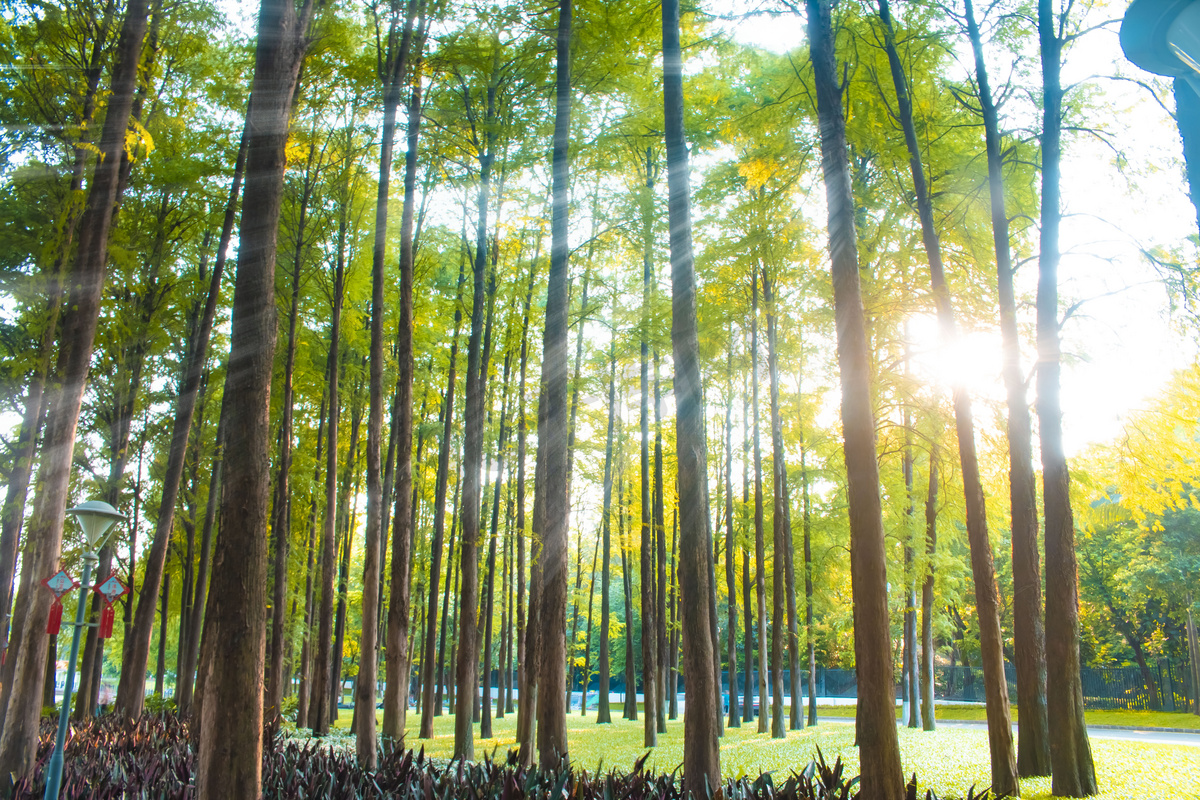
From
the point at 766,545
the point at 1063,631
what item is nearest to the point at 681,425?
the point at 1063,631

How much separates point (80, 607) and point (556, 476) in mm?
5415

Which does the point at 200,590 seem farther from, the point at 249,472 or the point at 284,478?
A: the point at 249,472

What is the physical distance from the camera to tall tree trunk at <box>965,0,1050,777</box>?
26.3ft

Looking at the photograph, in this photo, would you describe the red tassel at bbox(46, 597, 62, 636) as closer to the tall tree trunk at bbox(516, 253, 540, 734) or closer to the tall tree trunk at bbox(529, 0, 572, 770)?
the tall tree trunk at bbox(529, 0, 572, 770)

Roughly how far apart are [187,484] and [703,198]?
15.9 metres

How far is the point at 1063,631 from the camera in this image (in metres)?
7.71

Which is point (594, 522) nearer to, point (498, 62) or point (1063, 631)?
point (498, 62)

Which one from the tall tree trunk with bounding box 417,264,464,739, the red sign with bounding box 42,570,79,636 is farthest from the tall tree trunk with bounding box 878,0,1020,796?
the red sign with bounding box 42,570,79,636

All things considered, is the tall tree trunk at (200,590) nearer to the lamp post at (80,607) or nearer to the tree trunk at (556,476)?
the lamp post at (80,607)

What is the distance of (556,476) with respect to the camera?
30.2ft

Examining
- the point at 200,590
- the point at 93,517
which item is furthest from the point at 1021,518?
the point at 200,590

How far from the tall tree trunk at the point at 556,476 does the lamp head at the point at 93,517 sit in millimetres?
5214

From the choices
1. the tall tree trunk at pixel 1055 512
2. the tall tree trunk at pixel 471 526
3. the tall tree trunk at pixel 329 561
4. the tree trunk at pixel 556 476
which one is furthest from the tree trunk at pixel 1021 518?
the tall tree trunk at pixel 329 561

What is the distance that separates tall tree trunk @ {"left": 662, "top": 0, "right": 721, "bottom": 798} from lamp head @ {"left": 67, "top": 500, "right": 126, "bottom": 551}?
21.9 ft
